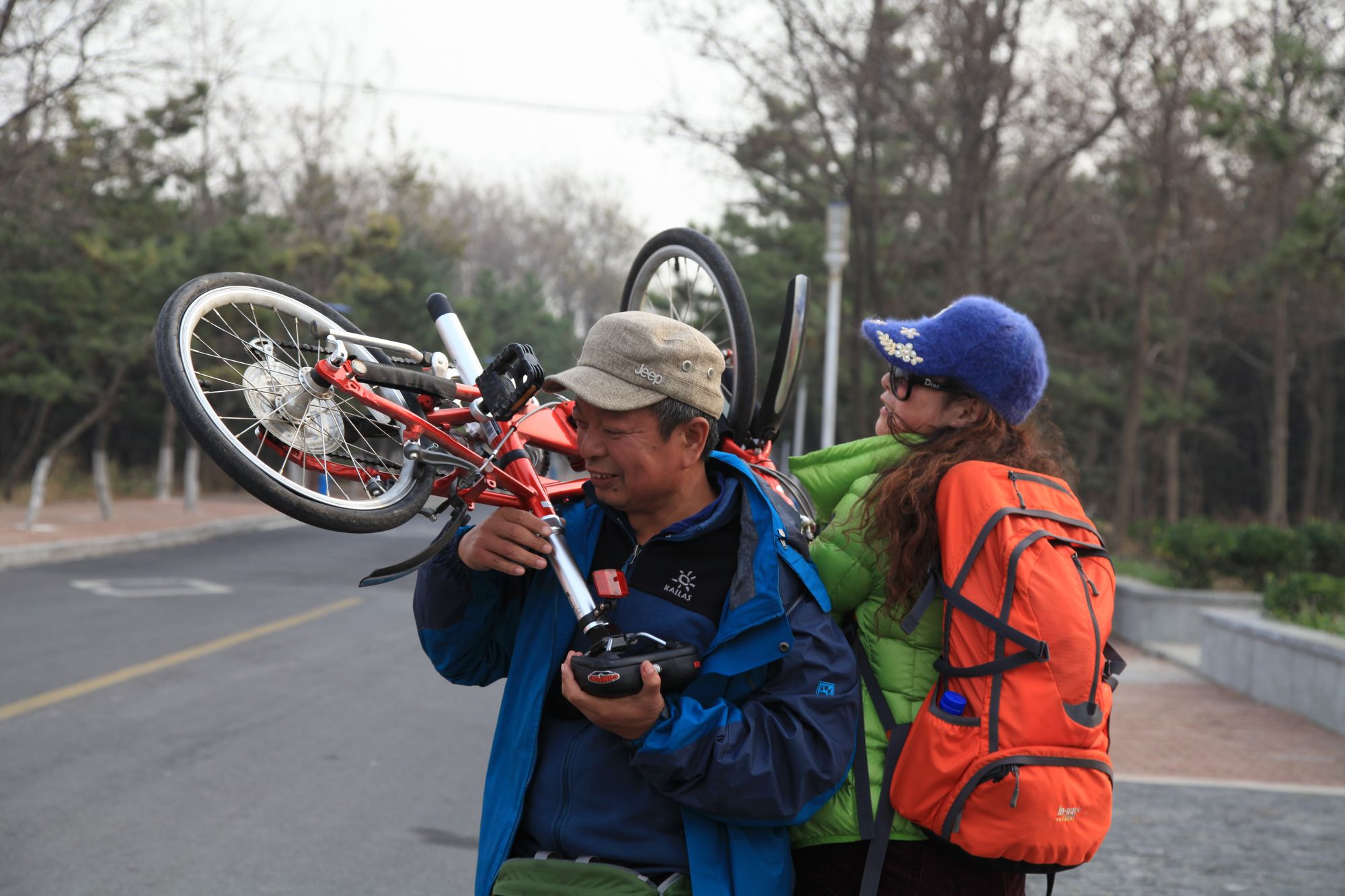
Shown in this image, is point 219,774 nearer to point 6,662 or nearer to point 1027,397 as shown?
point 6,662

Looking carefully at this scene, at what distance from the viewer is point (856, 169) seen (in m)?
20.9

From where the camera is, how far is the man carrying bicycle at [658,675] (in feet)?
7.41

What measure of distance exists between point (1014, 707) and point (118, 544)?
18959 millimetres

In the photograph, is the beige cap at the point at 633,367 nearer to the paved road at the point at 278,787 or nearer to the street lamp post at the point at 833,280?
the paved road at the point at 278,787

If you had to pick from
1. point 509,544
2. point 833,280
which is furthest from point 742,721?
point 833,280

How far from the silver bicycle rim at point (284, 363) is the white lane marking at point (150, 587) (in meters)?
11.9

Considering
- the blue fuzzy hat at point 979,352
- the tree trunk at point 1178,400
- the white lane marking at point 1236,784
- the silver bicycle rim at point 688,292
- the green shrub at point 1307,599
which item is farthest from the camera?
the tree trunk at point 1178,400

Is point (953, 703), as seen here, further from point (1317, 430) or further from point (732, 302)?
point (1317, 430)

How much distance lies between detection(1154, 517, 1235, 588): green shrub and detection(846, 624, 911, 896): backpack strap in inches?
530

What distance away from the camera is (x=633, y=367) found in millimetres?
2387

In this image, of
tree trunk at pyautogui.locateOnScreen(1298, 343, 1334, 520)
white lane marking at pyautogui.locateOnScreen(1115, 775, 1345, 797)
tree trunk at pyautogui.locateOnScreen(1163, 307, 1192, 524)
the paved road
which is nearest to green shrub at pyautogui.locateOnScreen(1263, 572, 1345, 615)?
the paved road

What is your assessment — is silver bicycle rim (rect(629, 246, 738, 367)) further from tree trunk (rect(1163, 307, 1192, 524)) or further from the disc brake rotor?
tree trunk (rect(1163, 307, 1192, 524))

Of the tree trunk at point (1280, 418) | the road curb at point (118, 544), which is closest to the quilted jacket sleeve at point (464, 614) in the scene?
the road curb at point (118, 544)

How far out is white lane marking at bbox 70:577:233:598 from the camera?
14125mm
